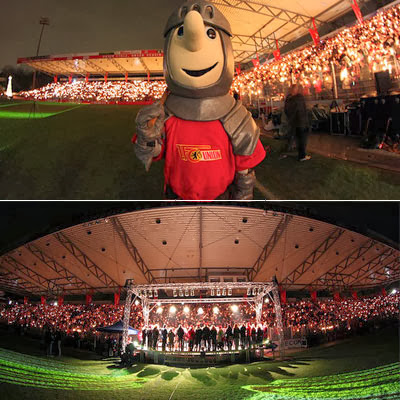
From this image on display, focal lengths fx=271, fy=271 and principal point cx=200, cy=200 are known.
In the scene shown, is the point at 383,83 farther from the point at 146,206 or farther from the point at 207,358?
the point at 207,358

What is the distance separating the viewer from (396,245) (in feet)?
7.75

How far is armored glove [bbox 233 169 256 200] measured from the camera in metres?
1.64

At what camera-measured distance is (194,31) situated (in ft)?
4.13

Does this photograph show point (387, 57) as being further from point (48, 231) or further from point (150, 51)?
point (48, 231)

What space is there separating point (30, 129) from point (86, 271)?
1803 mm

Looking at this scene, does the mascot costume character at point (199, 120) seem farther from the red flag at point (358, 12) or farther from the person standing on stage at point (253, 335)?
the person standing on stage at point (253, 335)

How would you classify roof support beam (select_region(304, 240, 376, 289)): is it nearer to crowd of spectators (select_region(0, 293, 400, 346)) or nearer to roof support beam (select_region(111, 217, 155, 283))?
crowd of spectators (select_region(0, 293, 400, 346))

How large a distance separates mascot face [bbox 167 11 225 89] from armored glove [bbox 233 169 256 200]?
0.55 meters

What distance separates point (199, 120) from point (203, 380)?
2.40 metres

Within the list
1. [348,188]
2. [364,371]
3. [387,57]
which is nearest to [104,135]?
[348,188]

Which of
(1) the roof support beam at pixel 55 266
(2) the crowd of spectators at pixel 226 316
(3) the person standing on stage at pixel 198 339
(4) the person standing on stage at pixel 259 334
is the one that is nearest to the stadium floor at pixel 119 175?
(1) the roof support beam at pixel 55 266

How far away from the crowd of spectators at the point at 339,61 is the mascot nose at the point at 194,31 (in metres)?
0.43

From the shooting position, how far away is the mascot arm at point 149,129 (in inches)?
53.0

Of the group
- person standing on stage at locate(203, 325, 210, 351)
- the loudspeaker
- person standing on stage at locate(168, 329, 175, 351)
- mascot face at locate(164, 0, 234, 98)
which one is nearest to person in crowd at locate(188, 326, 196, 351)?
person standing on stage at locate(203, 325, 210, 351)
